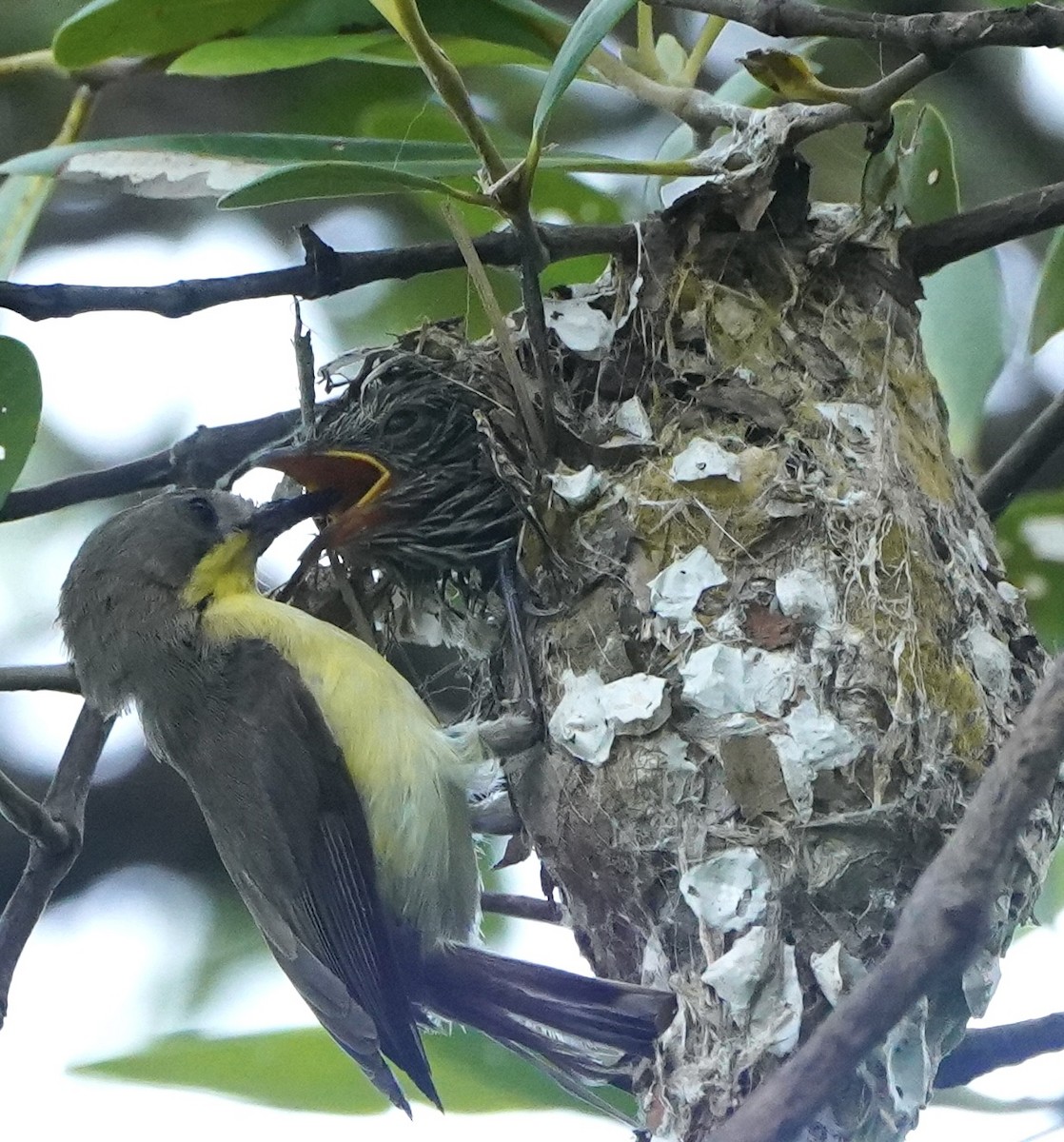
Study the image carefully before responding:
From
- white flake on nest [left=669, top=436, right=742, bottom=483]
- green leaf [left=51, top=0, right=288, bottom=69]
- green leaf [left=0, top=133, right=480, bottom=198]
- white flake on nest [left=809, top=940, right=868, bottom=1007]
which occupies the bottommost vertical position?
white flake on nest [left=809, top=940, right=868, bottom=1007]

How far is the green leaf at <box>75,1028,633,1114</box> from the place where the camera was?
6.57 ft

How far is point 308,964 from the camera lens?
7.45 ft

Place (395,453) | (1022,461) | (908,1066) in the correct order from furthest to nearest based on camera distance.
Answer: (395,453) → (1022,461) → (908,1066)

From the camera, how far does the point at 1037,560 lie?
2.63 m

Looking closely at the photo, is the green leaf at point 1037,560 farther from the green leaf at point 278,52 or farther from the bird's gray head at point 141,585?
the bird's gray head at point 141,585

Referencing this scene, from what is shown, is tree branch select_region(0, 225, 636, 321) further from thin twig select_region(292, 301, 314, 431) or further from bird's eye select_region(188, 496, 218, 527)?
bird's eye select_region(188, 496, 218, 527)

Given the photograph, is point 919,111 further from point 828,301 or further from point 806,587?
point 806,587

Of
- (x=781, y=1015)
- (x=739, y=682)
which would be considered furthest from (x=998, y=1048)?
(x=739, y=682)

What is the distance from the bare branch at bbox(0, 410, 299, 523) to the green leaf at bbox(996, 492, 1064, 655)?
126 centimetres

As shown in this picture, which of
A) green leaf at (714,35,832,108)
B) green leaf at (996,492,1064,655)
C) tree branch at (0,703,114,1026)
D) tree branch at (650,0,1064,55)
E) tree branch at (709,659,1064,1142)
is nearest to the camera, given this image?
tree branch at (709,659,1064,1142)

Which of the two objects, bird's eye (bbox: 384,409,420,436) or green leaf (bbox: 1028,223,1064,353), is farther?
bird's eye (bbox: 384,409,420,436)

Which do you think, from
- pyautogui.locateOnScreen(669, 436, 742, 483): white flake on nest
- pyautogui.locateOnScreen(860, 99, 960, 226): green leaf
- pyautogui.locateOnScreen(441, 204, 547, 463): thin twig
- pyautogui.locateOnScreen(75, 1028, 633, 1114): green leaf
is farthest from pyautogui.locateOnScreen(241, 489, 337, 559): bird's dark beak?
pyautogui.locateOnScreen(860, 99, 960, 226): green leaf

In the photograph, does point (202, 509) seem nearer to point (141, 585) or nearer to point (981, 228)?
point (141, 585)

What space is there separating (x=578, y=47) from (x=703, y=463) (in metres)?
0.71
